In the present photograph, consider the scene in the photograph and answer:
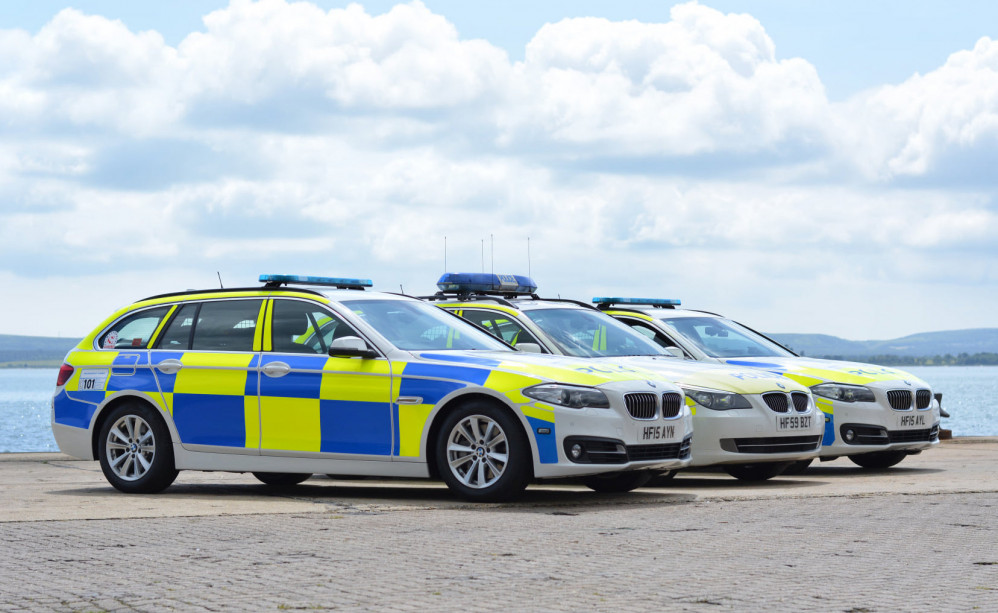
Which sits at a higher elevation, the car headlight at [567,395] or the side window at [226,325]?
the side window at [226,325]

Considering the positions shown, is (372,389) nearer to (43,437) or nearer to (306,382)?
(306,382)

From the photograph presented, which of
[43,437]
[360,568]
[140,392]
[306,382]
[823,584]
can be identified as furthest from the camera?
[43,437]

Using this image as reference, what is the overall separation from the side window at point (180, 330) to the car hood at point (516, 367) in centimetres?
221

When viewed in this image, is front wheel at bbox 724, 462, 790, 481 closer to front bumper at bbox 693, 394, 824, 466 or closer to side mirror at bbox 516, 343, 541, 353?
front bumper at bbox 693, 394, 824, 466

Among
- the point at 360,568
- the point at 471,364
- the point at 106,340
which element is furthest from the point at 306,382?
the point at 360,568

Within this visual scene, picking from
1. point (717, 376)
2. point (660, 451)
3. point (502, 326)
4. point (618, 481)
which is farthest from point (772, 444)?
point (502, 326)

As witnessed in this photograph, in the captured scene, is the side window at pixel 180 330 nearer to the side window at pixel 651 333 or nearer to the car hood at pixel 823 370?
the side window at pixel 651 333

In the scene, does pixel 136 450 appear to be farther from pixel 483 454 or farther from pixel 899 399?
pixel 899 399

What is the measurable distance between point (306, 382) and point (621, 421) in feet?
7.97

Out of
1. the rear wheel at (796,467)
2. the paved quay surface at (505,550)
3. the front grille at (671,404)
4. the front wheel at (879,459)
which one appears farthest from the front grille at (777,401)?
the front wheel at (879,459)

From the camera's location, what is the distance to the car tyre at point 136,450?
1178 cm

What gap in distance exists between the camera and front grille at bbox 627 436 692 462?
1048 centimetres

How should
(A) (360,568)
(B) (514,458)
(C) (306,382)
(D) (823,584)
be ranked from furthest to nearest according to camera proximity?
(C) (306,382) → (B) (514,458) → (A) (360,568) → (D) (823,584)

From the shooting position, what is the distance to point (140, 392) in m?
11.9
